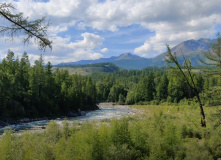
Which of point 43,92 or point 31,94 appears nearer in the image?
point 31,94

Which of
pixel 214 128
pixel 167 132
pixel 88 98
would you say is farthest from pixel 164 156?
pixel 88 98

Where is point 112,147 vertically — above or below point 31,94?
above

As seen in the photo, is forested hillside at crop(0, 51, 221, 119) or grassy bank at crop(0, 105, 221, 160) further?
forested hillside at crop(0, 51, 221, 119)

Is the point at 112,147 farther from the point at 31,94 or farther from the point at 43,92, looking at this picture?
the point at 43,92

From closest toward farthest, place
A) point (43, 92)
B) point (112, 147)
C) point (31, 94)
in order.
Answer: point (112, 147) < point (31, 94) < point (43, 92)

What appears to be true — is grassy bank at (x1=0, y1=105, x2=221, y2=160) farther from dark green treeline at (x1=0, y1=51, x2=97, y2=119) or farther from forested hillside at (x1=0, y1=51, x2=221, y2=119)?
dark green treeline at (x1=0, y1=51, x2=97, y2=119)

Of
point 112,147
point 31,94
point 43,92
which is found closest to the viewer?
point 112,147

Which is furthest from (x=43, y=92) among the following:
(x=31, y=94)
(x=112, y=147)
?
(x=112, y=147)

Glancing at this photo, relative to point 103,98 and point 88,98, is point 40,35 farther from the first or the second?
point 103,98

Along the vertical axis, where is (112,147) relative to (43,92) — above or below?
above

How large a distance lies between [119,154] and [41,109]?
4333 centimetres

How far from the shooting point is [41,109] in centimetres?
4909

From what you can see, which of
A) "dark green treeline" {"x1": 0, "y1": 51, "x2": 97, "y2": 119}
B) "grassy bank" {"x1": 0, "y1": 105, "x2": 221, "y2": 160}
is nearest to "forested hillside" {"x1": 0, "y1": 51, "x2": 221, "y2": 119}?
"dark green treeline" {"x1": 0, "y1": 51, "x2": 97, "y2": 119}

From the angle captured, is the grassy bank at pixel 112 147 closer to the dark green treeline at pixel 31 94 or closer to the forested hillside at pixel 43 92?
the forested hillside at pixel 43 92
